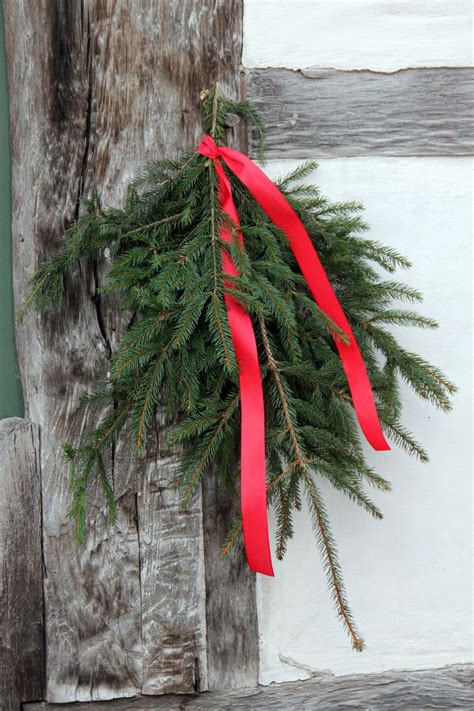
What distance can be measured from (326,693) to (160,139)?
1275 millimetres

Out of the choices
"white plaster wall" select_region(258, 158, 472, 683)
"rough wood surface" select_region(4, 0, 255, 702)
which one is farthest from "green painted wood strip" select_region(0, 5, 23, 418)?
"white plaster wall" select_region(258, 158, 472, 683)

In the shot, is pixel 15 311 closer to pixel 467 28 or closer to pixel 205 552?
pixel 205 552

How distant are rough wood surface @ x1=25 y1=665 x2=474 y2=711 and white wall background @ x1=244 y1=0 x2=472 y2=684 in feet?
0.09

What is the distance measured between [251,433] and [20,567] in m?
0.62

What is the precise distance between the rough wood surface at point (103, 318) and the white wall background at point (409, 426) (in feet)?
0.54

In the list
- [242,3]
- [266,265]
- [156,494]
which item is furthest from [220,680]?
[242,3]

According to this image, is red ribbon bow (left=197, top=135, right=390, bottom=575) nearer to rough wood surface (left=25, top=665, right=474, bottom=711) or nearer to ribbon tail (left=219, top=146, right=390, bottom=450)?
ribbon tail (left=219, top=146, right=390, bottom=450)

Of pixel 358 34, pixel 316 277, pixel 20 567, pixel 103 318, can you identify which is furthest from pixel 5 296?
pixel 358 34

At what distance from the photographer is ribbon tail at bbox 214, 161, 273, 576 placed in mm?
1341

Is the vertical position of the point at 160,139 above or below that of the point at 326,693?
above

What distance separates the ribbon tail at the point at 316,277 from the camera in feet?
4.53

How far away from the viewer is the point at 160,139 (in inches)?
60.7

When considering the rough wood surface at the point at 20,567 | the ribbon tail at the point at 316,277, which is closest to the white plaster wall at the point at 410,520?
the ribbon tail at the point at 316,277

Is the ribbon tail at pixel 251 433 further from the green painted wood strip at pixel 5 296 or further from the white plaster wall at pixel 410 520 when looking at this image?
the green painted wood strip at pixel 5 296
